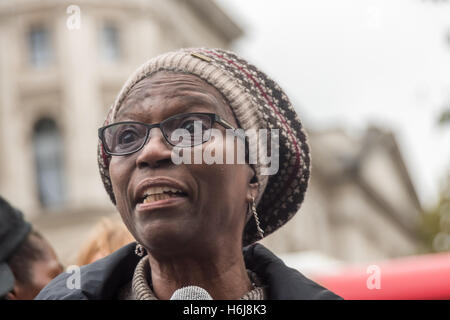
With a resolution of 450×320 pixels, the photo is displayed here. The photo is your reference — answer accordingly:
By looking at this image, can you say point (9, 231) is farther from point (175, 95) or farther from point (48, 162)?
point (48, 162)

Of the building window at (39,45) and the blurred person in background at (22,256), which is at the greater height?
the building window at (39,45)

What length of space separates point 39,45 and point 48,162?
3.42 m

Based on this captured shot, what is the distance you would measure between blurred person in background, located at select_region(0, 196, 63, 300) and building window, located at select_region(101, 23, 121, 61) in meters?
23.5

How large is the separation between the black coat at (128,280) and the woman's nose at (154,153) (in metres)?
0.34

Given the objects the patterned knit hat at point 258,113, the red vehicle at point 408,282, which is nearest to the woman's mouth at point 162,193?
the patterned knit hat at point 258,113

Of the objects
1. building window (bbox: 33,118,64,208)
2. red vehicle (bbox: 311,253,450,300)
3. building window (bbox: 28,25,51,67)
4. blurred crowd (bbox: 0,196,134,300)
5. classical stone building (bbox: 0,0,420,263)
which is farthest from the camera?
building window (bbox: 28,25,51,67)

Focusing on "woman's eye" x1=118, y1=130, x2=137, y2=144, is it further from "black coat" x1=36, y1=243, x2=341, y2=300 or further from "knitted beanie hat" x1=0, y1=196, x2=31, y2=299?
"knitted beanie hat" x1=0, y1=196, x2=31, y2=299

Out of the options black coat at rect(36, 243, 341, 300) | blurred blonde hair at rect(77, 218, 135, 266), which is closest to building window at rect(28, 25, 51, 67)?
blurred blonde hair at rect(77, 218, 135, 266)

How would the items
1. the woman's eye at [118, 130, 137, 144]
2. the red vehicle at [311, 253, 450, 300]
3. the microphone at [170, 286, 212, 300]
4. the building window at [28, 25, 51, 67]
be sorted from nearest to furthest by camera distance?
the microphone at [170, 286, 212, 300] → the woman's eye at [118, 130, 137, 144] → the red vehicle at [311, 253, 450, 300] → the building window at [28, 25, 51, 67]

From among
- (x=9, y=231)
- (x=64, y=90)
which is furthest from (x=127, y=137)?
(x=64, y=90)

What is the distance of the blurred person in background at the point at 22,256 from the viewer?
8.76 ft

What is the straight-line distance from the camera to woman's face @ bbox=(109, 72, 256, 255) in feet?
5.96

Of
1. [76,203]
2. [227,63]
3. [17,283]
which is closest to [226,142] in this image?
[227,63]

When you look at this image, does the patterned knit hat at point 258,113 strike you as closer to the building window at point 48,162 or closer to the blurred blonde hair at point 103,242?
the blurred blonde hair at point 103,242
